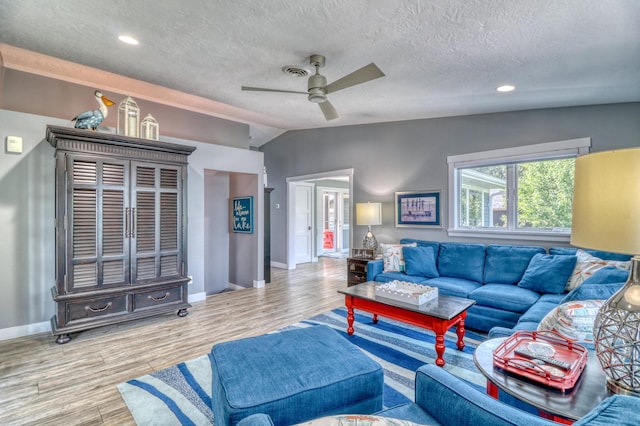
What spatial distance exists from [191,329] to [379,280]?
92.3 inches

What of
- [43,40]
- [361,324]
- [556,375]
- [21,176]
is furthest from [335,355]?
[21,176]

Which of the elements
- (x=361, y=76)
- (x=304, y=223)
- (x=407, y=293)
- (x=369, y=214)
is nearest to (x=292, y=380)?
(x=407, y=293)

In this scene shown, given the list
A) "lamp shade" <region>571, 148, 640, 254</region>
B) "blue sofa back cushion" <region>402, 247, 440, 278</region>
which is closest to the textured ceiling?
"lamp shade" <region>571, 148, 640, 254</region>

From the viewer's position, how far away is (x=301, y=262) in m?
7.87

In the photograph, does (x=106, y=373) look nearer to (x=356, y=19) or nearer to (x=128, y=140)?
(x=128, y=140)

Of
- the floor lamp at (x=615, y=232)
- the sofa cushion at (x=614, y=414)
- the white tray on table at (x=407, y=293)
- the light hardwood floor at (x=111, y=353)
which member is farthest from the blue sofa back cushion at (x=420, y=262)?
the sofa cushion at (x=614, y=414)

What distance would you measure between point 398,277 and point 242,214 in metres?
2.94

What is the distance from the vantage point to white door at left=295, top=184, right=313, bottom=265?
7.82 meters

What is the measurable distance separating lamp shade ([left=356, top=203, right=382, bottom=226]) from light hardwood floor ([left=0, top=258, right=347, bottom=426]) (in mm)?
1301

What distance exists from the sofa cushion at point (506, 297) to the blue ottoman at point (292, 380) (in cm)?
200

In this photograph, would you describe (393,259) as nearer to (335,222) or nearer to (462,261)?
(462,261)

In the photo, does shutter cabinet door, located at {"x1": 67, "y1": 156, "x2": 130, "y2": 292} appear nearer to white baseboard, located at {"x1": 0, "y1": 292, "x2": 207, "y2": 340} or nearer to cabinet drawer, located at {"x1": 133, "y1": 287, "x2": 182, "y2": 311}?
cabinet drawer, located at {"x1": 133, "y1": 287, "x2": 182, "y2": 311}

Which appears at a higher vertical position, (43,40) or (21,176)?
(43,40)

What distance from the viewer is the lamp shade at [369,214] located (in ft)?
15.9
